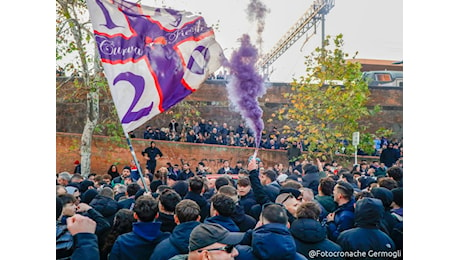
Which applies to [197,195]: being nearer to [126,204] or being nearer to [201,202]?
[201,202]

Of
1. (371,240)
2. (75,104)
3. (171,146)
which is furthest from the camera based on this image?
(171,146)

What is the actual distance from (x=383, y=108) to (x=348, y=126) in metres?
6.77

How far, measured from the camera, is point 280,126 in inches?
757

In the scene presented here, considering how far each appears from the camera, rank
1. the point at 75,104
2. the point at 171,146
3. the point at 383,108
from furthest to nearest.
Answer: the point at 383,108 < the point at 171,146 < the point at 75,104

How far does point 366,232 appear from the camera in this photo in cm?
407

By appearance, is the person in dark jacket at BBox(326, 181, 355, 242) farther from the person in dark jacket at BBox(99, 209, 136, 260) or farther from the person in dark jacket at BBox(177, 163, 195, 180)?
the person in dark jacket at BBox(177, 163, 195, 180)

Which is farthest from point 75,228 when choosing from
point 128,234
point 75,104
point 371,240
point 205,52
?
point 75,104

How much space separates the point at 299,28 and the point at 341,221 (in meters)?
6.05

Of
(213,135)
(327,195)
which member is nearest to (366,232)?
(327,195)

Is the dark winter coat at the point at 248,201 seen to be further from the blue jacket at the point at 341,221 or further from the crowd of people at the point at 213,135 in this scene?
the crowd of people at the point at 213,135

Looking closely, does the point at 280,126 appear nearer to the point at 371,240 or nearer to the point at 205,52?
the point at 205,52

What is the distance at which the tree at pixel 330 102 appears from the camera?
13.0 metres

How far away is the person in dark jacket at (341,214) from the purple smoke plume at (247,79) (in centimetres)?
394

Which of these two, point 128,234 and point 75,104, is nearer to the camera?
point 128,234
